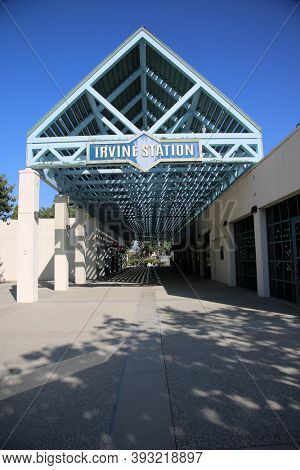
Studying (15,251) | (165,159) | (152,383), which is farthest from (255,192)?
(15,251)

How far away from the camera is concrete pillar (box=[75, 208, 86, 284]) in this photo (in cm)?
2094

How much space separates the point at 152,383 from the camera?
164 inches

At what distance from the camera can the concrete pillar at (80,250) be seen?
20938mm

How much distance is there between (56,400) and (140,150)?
9.96 meters

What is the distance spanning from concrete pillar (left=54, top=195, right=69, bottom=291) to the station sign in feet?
17.7

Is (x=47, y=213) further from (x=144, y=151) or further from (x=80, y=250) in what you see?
(x=144, y=151)

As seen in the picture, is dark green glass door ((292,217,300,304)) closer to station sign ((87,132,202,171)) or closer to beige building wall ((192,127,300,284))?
beige building wall ((192,127,300,284))

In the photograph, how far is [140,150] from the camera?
12461 millimetres

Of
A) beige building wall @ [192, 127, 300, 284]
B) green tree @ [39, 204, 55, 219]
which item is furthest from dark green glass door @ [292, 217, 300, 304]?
green tree @ [39, 204, 55, 219]

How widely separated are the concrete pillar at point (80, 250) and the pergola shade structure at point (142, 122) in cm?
220

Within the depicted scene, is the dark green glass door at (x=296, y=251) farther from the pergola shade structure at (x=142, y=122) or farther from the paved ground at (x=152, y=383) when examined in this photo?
the pergola shade structure at (x=142, y=122)

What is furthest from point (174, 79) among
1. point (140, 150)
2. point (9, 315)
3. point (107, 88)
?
point (9, 315)

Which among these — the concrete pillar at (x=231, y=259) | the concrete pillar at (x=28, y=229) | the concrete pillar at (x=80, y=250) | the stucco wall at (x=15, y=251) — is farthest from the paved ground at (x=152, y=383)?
the stucco wall at (x=15, y=251)
